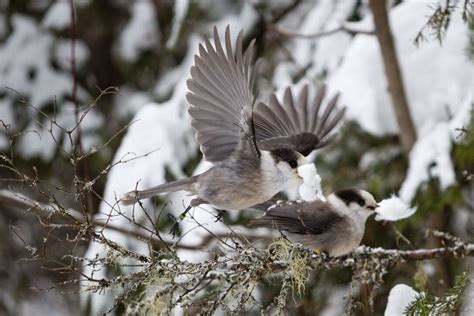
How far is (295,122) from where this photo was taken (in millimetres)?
3457

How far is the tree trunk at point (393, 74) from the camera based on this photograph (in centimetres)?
394

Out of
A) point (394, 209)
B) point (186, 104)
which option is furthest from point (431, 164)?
point (186, 104)

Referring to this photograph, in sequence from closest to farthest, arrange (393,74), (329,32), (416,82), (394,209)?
(394,209) < (393,74) < (329,32) < (416,82)

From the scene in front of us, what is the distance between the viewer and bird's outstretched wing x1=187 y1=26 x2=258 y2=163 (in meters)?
2.87

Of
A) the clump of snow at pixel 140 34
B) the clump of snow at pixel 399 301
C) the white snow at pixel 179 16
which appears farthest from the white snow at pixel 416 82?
the clump of snow at pixel 140 34

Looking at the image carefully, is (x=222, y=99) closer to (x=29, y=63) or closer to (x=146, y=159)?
(x=146, y=159)

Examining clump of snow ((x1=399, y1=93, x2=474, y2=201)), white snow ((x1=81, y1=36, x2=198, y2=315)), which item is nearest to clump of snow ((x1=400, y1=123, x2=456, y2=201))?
clump of snow ((x1=399, y1=93, x2=474, y2=201))

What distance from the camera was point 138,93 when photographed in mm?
5852

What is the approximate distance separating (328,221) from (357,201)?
0.48 ft

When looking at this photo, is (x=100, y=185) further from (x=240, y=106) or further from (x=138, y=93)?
(x=240, y=106)

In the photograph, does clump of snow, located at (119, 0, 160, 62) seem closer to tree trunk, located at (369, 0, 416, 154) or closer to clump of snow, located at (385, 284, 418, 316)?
tree trunk, located at (369, 0, 416, 154)

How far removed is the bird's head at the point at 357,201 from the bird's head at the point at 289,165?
354mm

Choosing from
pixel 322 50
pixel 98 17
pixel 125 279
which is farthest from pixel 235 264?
pixel 98 17

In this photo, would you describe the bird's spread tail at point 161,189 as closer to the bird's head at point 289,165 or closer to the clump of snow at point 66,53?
the bird's head at point 289,165
